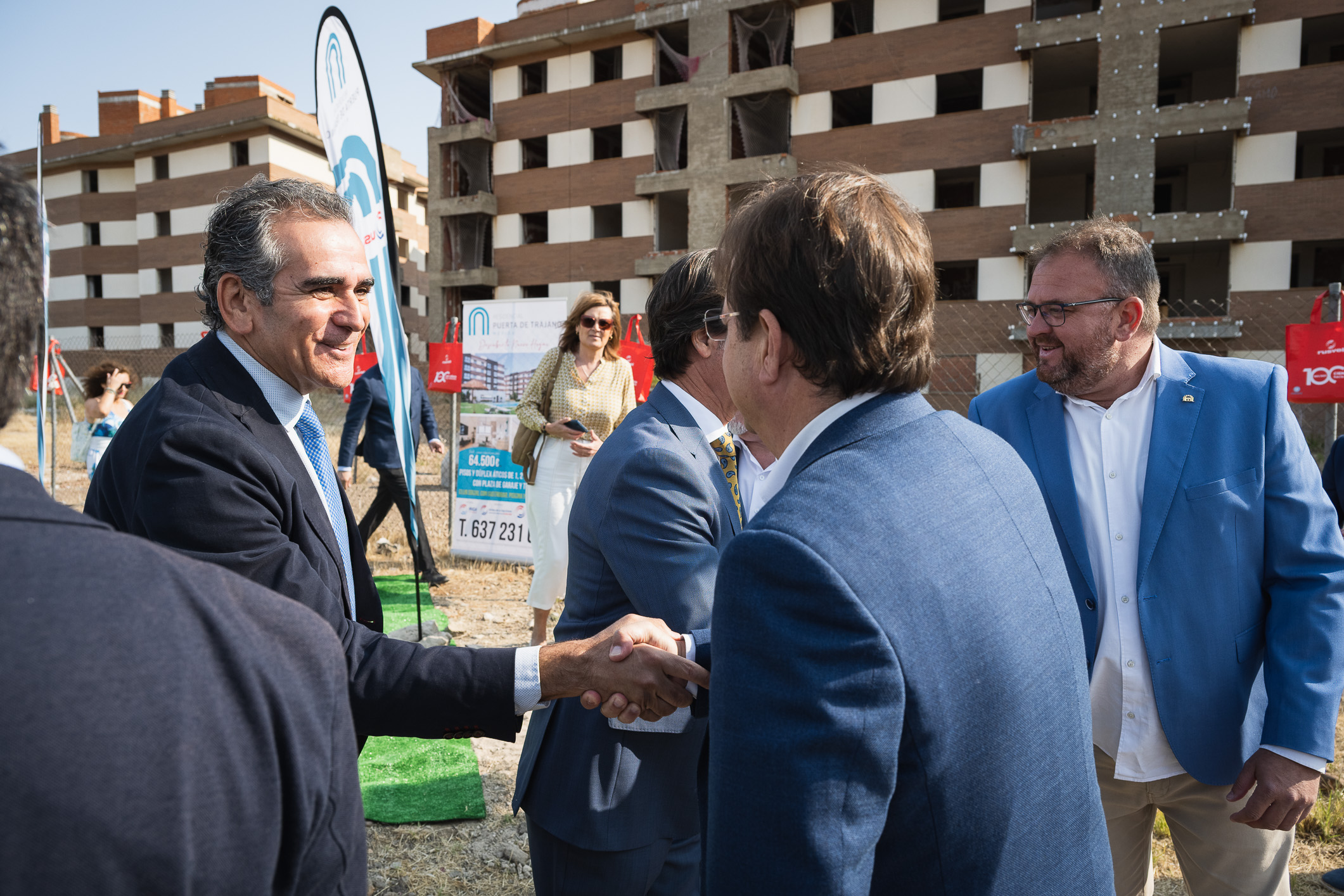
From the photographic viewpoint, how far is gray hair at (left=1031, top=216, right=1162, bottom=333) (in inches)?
101

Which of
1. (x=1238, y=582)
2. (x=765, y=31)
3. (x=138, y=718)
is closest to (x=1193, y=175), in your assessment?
(x=765, y=31)

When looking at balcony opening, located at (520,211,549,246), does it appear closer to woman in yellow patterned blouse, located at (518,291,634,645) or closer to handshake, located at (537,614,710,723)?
woman in yellow patterned blouse, located at (518,291,634,645)

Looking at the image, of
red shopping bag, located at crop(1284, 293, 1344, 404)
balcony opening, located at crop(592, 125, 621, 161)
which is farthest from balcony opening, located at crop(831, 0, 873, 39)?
red shopping bag, located at crop(1284, 293, 1344, 404)

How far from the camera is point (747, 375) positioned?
4.74 ft

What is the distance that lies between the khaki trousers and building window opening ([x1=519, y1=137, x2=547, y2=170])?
107ft

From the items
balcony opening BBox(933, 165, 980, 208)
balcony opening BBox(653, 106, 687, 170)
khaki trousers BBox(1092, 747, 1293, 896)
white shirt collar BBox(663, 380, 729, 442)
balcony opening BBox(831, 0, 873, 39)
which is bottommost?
khaki trousers BBox(1092, 747, 1293, 896)

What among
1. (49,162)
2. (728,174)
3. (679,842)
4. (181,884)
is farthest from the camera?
(49,162)

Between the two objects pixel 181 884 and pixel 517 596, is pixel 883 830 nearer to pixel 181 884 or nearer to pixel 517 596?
pixel 181 884

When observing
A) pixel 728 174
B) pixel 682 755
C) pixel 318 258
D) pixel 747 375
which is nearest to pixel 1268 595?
pixel 682 755

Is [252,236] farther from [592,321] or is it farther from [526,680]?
[592,321]

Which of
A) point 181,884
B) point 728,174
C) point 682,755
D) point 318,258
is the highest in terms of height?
point 728,174

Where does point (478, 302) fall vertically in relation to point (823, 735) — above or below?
above

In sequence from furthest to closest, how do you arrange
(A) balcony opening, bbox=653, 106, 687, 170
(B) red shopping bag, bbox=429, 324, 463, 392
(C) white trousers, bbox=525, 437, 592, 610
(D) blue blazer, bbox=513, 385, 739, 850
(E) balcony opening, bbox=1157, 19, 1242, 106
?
(A) balcony opening, bbox=653, 106, 687, 170, (E) balcony opening, bbox=1157, 19, 1242, 106, (B) red shopping bag, bbox=429, 324, 463, 392, (C) white trousers, bbox=525, 437, 592, 610, (D) blue blazer, bbox=513, 385, 739, 850

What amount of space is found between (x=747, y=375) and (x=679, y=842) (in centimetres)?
149
